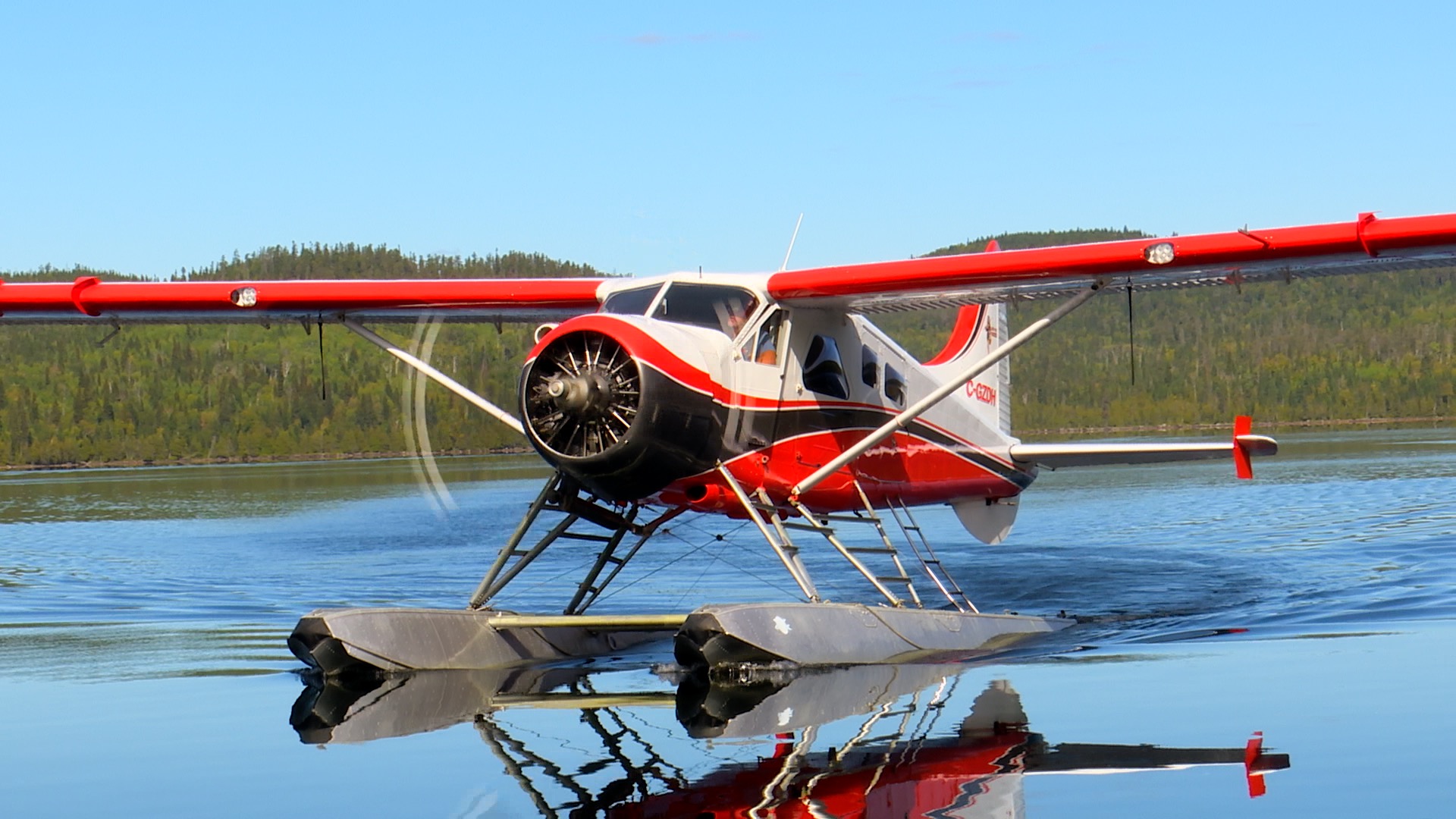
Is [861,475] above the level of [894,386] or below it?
below

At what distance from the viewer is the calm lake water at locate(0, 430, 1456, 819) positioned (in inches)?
220

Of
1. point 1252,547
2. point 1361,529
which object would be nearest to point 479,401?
point 1252,547

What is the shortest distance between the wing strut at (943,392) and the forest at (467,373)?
263 ft

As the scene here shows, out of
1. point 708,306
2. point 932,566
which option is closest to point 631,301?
point 708,306

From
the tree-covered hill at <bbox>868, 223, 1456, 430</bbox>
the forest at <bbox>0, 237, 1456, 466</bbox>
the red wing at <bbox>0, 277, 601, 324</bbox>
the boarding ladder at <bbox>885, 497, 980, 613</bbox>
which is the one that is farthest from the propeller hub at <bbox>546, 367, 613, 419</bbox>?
the tree-covered hill at <bbox>868, 223, 1456, 430</bbox>

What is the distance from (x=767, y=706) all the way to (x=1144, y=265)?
3.73 meters

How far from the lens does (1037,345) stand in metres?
168

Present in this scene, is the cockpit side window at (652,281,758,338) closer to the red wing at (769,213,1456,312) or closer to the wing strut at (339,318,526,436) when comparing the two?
the red wing at (769,213,1456,312)

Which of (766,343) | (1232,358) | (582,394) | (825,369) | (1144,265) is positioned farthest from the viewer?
(1232,358)

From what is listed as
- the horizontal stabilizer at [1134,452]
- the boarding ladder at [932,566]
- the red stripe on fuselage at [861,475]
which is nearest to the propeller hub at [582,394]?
the red stripe on fuselage at [861,475]

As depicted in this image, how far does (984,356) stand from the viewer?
1467 cm

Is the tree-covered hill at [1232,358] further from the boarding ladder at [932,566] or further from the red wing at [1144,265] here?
the red wing at [1144,265]

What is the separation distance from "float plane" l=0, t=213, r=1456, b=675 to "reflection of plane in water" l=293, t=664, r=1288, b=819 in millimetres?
459

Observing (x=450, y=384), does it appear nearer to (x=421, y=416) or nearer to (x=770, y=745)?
(x=421, y=416)
